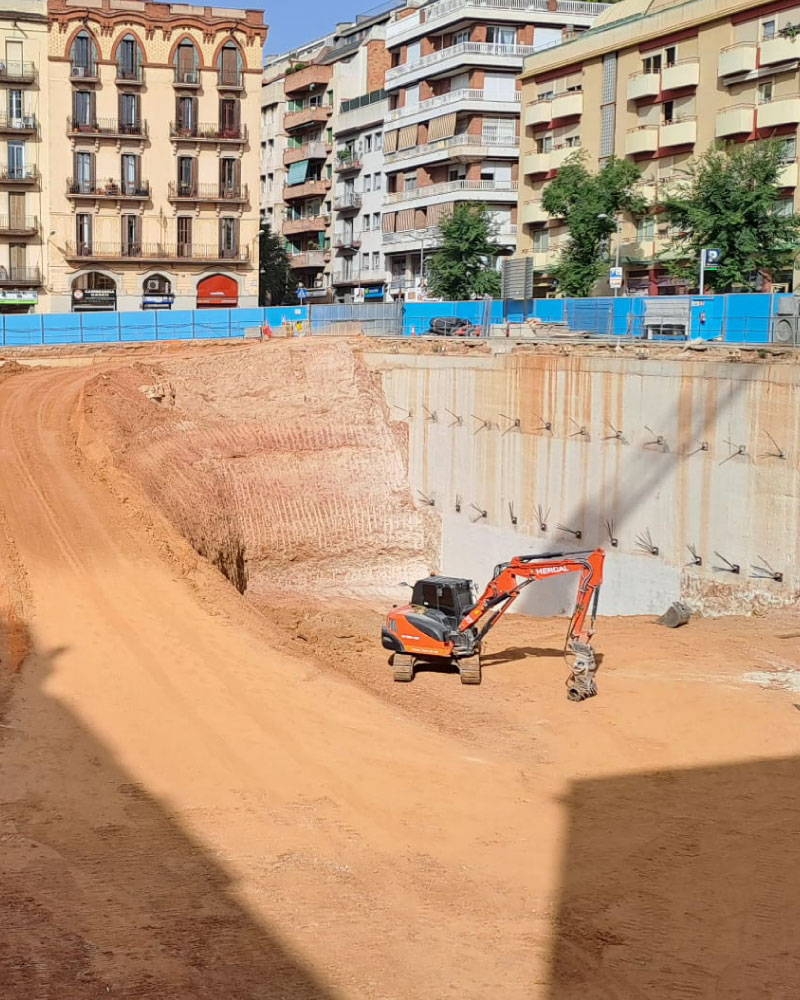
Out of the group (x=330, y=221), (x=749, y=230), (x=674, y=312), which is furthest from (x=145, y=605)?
(x=330, y=221)

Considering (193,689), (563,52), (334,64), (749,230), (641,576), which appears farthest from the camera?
(334,64)

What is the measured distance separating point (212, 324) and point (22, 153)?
2445cm

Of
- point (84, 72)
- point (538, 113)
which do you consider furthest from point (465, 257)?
point (84, 72)

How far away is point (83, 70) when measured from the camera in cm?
7775

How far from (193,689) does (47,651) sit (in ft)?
11.2

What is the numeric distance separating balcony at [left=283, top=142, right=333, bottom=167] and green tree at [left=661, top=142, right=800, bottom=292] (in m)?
51.3

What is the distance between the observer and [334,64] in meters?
97.0

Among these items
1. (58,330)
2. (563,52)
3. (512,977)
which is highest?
(563,52)

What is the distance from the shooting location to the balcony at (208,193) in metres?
80.6

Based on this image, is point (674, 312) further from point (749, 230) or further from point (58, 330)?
point (58, 330)

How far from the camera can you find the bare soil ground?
48.9 ft

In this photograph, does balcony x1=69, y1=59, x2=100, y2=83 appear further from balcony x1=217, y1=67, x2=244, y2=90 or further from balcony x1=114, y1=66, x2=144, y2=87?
balcony x1=217, y1=67, x2=244, y2=90

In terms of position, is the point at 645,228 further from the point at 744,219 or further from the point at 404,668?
the point at 404,668

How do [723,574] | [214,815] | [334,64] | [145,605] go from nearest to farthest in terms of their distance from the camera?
[214,815], [145,605], [723,574], [334,64]
